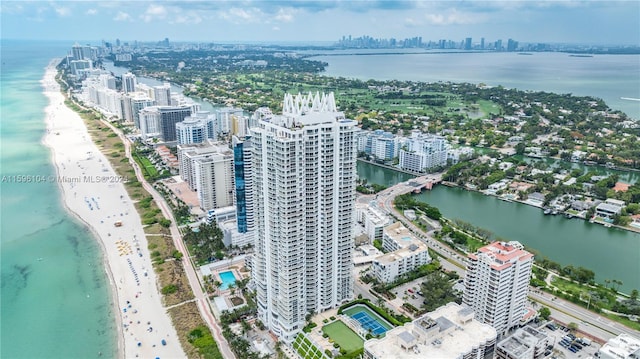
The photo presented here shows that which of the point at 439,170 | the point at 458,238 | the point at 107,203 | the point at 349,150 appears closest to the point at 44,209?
the point at 107,203

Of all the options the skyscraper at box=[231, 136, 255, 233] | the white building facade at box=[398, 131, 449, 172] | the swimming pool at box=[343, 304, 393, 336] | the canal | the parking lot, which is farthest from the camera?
the white building facade at box=[398, 131, 449, 172]

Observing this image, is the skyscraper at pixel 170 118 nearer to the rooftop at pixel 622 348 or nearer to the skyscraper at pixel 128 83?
the skyscraper at pixel 128 83

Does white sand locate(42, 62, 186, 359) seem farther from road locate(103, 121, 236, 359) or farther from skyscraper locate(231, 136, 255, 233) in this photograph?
skyscraper locate(231, 136, 255, 233)

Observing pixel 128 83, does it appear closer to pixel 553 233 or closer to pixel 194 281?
pixel 194 281

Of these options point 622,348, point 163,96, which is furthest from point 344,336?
point 163,96

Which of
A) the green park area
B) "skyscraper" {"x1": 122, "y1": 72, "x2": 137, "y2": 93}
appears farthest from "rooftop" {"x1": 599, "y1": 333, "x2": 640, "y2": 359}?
"skyscraper" {"x1": 122, "y1": 72, "x2": 137, "y2": 93}

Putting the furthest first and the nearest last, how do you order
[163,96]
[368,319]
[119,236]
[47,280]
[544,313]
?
[163,96] < [119,236] < [47,280] < [544,313] < [368,319]

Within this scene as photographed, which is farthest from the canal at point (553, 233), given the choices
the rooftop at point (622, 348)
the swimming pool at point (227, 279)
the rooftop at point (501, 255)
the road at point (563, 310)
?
the swimming pool at point (227, 279)
